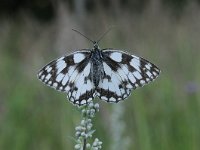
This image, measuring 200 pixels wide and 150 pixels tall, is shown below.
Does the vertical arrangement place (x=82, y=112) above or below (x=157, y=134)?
below

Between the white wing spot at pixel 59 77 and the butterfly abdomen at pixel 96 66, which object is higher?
the butterfly abdomen at pixel 96 66

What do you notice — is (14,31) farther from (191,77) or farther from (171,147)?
(171,147)

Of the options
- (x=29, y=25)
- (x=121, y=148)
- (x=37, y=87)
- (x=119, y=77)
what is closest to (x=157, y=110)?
(x=121, y=148)

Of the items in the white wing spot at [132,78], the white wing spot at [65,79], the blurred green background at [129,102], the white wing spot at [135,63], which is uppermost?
Result: the blurred green background at [129,102]

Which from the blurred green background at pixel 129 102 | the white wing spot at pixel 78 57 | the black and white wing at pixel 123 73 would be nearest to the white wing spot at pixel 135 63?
the black and white wing at pixel 123 73

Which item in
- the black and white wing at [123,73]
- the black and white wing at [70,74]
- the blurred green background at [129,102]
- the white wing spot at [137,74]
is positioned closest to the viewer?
the black and white wing at [70,74]

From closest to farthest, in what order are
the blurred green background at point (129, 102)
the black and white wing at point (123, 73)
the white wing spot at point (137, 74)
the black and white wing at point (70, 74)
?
the black and white wing at point (70, 74) < the black and white wing at point (123, 73) < the white wing spot at point (137, 74) < the blurred green background at point (129, 102)

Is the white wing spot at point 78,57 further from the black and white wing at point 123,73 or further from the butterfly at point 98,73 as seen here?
the black and white wing at point 123,73
